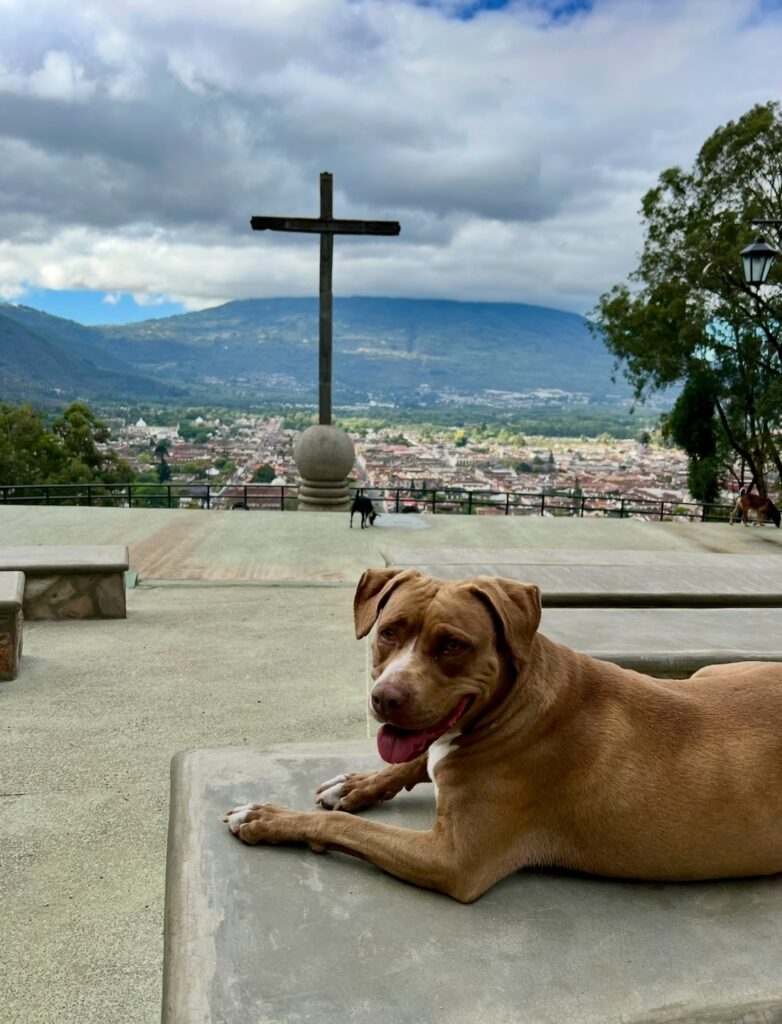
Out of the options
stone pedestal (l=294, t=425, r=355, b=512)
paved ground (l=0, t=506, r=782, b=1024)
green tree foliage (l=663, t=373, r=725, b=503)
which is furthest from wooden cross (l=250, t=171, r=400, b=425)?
green tree foliage (l=663, t=373, r=725, b=503)

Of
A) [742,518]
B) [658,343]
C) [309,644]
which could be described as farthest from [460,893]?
[658,343]

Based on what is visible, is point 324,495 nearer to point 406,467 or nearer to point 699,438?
point 406,467

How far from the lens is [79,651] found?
20.0 feet

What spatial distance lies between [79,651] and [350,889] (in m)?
4.53

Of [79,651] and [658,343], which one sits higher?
[658,343]

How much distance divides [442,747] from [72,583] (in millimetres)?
5467

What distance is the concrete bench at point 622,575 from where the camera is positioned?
19.4 feet

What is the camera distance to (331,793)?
8.80ft

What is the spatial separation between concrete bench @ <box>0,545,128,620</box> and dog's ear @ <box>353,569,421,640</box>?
485 cm

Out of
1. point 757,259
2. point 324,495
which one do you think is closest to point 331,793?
Answer: point 757,259

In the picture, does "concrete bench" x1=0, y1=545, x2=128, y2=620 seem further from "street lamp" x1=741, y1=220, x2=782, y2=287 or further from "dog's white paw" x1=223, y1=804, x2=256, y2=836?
"street lamp" x1=741, y1=220, x2=782, y2=287

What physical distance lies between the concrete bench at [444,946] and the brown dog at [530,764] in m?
0.07

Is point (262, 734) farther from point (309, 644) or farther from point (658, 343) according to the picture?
point (658, 343)

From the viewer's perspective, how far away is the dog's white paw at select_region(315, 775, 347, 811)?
8.75 feet
